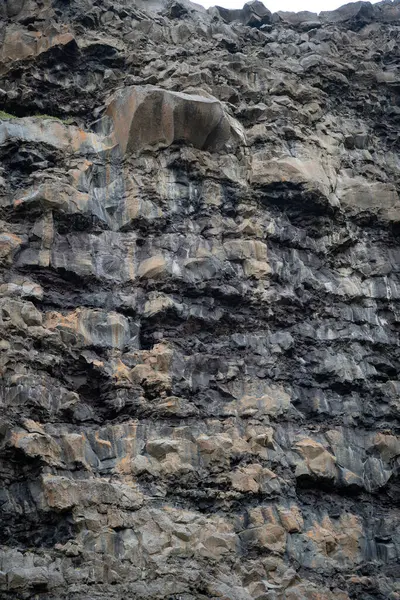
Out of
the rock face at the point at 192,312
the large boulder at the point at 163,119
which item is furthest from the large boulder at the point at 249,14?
the large boulder at the point at 163,119

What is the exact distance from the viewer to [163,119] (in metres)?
19.3

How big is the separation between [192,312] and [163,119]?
14.4 feet

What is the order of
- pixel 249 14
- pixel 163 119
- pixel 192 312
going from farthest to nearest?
pixel 249 14 < pixel 163 119 < pixel 192 312

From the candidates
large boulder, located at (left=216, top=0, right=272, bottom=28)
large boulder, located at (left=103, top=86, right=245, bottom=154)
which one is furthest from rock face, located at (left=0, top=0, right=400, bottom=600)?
large boulder, located at (left=216, top=0, right=272, bottom=28)

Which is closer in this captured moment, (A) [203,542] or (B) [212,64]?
(A) [203,542]

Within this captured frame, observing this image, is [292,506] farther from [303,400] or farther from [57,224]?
[57,224]

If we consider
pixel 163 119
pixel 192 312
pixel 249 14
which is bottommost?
pixel 192 312

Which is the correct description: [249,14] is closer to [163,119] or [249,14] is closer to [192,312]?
[163,119]

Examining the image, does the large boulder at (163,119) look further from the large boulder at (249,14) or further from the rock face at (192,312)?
the large boulder at (249,14)

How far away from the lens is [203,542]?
1502cm

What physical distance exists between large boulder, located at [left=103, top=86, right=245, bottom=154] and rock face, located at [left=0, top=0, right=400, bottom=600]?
1.7 inches

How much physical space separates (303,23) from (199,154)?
7.46 metres

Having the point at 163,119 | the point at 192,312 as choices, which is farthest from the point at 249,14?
the point at 192,312

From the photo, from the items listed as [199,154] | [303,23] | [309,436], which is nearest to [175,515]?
[309,436]
